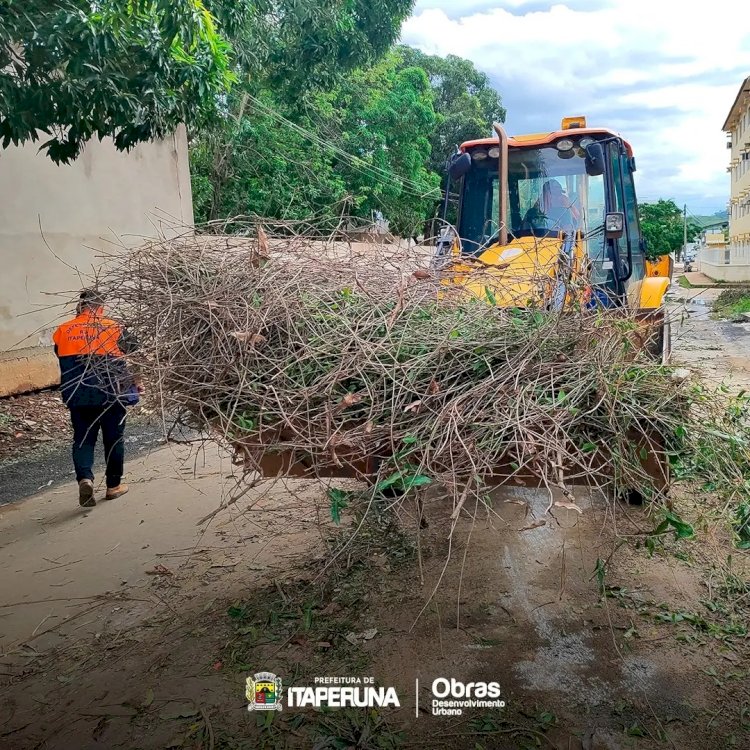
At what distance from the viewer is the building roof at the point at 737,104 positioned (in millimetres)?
28706

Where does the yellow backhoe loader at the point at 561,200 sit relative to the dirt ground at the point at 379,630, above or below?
above

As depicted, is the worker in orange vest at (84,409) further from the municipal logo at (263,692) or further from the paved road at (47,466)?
the municipal logo at (263,692)

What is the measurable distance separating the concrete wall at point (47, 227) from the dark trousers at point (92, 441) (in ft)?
8.66

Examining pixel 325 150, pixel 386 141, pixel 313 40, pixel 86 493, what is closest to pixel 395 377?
pixel 86 493

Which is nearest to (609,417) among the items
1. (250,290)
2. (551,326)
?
(551,326)

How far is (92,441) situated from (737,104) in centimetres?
3848

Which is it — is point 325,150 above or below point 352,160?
above

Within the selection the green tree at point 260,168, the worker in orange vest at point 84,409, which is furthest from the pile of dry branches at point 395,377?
the green tree at point 260,168

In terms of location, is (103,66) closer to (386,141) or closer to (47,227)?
(47,227)

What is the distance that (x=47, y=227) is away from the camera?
28.0ft

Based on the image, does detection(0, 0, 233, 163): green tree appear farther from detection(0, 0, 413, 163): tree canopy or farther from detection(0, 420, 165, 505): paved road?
detection(0, 420, 165, 505): paved road

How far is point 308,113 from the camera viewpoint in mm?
15578

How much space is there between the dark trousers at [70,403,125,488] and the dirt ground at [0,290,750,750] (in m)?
0.60

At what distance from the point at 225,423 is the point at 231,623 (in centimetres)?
121
